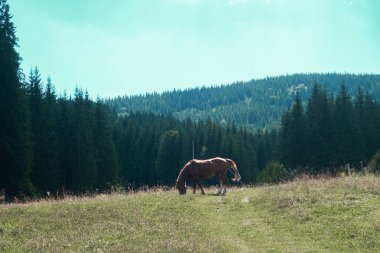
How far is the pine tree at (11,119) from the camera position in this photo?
110 ft

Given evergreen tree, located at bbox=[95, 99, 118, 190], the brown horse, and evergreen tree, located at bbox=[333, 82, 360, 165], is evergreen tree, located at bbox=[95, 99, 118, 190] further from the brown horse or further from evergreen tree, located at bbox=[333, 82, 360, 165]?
the brown horse

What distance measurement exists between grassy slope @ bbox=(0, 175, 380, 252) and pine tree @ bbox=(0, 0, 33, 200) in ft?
54.5

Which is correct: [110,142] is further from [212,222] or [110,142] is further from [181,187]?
[212,222]

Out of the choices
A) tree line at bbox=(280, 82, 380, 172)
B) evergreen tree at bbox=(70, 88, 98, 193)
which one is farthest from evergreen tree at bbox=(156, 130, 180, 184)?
evergreen tree at bbox=(70, 88, 98, 193)

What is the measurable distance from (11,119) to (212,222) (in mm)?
24449

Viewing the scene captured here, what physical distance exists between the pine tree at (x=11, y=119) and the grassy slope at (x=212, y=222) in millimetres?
16607

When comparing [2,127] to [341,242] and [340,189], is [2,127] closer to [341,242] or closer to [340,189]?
[340,189]

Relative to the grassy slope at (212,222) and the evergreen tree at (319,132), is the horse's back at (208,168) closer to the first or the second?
the grassy slope at (212,222)

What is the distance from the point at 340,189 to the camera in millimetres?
17469

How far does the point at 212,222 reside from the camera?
15.9 meters

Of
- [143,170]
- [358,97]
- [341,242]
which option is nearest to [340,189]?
[341,242]

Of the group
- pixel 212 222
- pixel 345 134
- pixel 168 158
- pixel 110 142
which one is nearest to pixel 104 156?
pixel 110 142

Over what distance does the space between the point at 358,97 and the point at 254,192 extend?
5929 cm

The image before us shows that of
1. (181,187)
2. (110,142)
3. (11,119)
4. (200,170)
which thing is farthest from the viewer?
(110,142)
